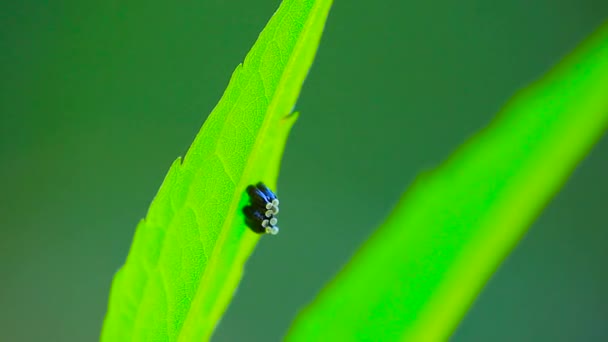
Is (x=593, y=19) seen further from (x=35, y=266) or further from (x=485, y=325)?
(x=35, y=266)

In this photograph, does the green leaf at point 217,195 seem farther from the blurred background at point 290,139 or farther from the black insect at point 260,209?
the blurred background at point 290,139

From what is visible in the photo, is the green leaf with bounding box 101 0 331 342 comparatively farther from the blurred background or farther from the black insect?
the blurred background

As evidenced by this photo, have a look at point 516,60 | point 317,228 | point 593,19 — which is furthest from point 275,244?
point 593,19

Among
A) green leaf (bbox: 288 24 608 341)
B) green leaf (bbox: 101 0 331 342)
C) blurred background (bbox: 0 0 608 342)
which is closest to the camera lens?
green leaf (bbox: 101 0 331 342)

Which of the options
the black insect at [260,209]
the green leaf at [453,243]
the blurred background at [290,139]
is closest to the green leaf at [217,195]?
the black insect at [260,209]

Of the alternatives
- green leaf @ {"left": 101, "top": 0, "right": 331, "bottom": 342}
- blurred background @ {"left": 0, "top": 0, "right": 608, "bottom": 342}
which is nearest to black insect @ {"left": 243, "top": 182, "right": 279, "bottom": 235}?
green leaf @ {"left": 101, "top": 0, "right": 331, "bottom": 342}

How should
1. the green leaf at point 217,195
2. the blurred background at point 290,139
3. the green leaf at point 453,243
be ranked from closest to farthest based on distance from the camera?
the green leaf at point 217,195, the green leaf at point 453,243, the blurred background at point 290,139

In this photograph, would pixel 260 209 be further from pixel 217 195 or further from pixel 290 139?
pixel 290 139
